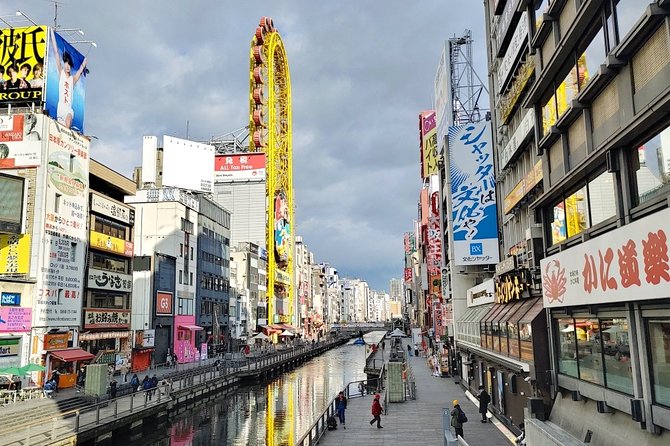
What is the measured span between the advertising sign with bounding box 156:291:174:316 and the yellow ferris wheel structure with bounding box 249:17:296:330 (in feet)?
137

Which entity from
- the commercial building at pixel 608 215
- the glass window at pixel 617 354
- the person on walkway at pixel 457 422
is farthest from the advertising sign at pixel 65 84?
the glass window at pixel 617 354

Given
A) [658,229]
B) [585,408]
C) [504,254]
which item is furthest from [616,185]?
[504,254]

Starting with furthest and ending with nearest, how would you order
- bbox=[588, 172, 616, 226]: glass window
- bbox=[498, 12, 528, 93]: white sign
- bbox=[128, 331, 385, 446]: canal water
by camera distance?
bbox=[128, 331, 385, 446]: canal water
bbox=[498, 12, 528, 93]: white sign
bbox=[588, 172, 616, 226]: glass window

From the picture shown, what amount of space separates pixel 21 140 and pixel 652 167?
41875mm

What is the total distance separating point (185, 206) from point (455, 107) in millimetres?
34245

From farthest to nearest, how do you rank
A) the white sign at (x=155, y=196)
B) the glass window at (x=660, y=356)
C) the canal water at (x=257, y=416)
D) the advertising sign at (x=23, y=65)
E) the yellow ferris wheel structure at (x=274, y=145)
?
the yellow ferris wheel structure at (x=274, y=145)
the white sign at (x=155, y=196)
the advertising sign at (x=23, y=65)
the canal water at (x=257, y=416)
the glass window at (x=660, y=356)

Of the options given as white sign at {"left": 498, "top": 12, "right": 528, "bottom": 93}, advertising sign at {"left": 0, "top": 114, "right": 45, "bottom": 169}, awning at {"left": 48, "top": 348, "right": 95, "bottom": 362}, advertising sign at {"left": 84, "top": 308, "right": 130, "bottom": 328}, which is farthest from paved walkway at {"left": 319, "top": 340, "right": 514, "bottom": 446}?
advertising sign at {"left": 0, "top": 114, "right": 45, "bottom": 169}

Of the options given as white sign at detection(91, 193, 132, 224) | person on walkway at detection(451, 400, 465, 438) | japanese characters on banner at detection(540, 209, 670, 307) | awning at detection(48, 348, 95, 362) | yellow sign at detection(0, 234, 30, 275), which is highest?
white sign at detection(91, 193, 132, 224)

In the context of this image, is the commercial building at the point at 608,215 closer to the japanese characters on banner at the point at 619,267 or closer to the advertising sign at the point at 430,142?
the japanese characters on banner at the point at 619,267

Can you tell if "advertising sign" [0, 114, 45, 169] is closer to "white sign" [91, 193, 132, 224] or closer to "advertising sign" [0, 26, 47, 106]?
"advertising sign" [0, 26, 47, 106]

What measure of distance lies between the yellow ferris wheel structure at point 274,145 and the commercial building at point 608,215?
8950cm

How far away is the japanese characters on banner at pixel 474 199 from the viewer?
130 ft

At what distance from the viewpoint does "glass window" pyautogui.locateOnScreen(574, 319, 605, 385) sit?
15211mm

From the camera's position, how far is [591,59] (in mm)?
15523
